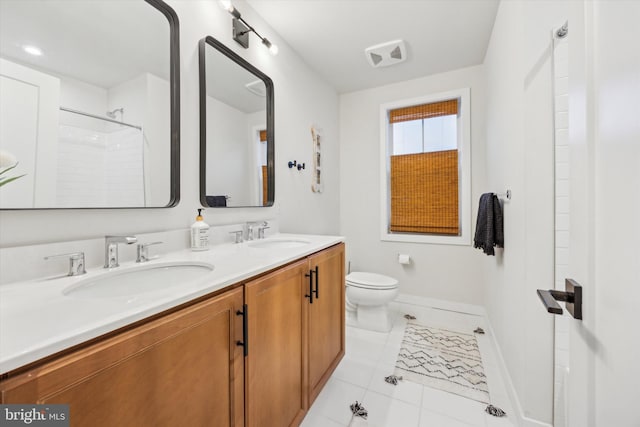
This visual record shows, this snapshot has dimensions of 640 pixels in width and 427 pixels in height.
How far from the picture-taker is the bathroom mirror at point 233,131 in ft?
4.76

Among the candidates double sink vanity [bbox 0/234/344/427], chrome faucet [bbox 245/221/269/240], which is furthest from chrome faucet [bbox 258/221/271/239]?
double sink vanity [bbox 0/234/344/427]

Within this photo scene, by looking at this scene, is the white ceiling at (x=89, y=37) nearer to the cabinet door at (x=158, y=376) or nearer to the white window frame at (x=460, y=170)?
the cabinet door at (x=158, y=376)

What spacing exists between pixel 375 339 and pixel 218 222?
157 cm

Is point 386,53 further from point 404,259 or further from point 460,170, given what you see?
point 404,259

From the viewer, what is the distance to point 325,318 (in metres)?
1.51

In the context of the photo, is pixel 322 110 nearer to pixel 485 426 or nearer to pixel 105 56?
pixel 105 56

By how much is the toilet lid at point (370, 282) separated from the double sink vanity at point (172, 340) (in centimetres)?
95

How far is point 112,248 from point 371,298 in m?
1.81

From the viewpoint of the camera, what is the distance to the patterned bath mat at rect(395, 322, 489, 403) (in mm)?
1612

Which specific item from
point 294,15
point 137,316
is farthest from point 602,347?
point 294,15

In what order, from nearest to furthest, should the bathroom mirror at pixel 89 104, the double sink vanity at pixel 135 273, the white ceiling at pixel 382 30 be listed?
the double sink vanity at pixel 135 273 < the bathroom mirror at pixel 89 104 < the white ceiling at pixel 382 30

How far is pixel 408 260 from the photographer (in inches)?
111

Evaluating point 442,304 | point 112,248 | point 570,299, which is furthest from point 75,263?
point 442,304

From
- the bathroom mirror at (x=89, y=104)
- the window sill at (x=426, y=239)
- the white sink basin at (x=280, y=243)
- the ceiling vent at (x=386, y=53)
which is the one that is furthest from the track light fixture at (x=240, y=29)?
the window sill at (x=426, y=239)
